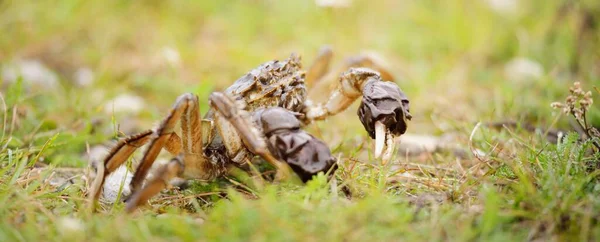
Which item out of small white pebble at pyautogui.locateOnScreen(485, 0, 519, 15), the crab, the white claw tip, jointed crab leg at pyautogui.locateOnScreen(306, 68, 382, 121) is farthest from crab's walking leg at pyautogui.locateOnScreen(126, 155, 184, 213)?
small white pebble at pyautogui.locateOnScreen(485, 0, 519, 15)

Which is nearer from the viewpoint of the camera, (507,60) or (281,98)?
(281,98)

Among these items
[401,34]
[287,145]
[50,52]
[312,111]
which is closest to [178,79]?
[50,52]

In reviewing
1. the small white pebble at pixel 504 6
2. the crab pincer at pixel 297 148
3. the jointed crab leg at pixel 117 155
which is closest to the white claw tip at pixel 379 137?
the crab pincer at pixel 297 148

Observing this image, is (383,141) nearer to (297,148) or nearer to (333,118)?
(297,148)

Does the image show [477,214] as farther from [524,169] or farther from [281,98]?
[281,98]

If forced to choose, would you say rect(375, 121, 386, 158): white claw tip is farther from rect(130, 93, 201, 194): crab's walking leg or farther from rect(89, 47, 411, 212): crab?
rect(130, 93, 201, 194): crab's walking leg

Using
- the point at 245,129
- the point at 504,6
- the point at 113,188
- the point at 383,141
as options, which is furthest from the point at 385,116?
the point at 504,6

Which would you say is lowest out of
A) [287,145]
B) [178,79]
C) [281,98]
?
[287,145]
